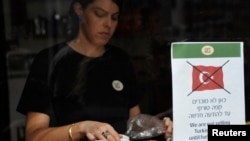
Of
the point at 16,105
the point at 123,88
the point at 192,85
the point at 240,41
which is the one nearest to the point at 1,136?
the point at 16,105

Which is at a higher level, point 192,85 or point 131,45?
point 131,45

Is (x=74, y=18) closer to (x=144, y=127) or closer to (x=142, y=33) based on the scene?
(x=142, y=33)

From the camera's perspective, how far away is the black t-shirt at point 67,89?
69.1 inches

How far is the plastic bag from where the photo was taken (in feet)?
5.92

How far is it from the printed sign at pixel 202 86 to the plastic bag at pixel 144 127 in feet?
A: 0.47

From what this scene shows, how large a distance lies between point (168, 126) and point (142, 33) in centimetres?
45

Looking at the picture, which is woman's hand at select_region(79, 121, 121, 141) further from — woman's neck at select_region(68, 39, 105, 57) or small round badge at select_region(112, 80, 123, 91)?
woman's neck at select_region(68, 39, 105, 57)

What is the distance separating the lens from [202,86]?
1673 millimetres

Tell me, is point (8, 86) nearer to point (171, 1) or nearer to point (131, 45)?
point (131, 45)

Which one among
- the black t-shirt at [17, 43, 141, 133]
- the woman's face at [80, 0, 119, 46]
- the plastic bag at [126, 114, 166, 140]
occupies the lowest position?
the plastic bag at [126, 114, 166, 140]

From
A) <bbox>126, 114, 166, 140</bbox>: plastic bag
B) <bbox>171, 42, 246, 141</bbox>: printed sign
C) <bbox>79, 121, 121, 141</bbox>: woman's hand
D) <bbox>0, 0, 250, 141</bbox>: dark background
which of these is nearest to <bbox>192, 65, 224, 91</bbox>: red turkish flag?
<bbox>171, 42, 246, 141</bbox>: printed sign

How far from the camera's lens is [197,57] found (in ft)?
5.41

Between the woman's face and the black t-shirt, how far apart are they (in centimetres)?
10

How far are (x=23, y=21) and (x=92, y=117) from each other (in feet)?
1.81
